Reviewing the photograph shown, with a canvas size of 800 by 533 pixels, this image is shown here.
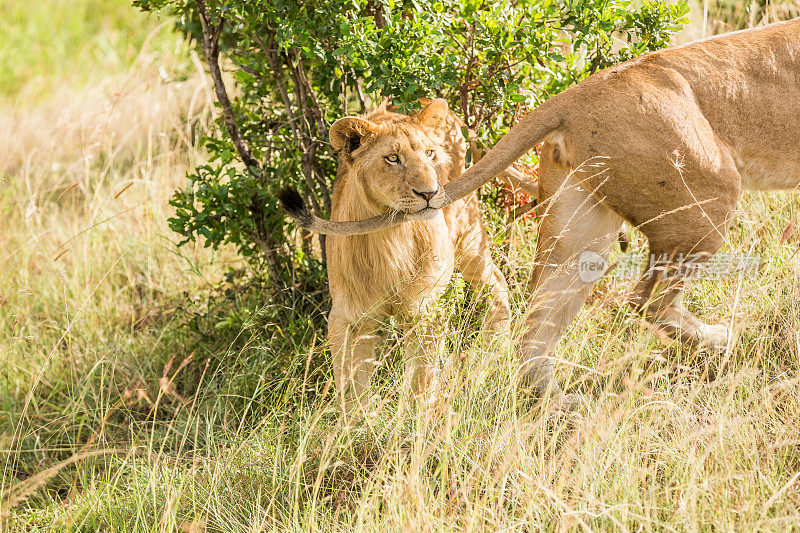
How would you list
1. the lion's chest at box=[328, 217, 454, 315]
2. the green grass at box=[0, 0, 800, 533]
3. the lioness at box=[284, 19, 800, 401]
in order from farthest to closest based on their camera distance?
the lion's chest at box=[328, 217, 454, 315]
the lioness at box=[284, 19, 800, 401]
the green grass at box=[0, 0, 800, 533]

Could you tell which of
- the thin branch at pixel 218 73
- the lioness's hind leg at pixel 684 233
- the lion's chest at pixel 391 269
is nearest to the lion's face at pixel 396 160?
the lion's chest at pixel 391 269

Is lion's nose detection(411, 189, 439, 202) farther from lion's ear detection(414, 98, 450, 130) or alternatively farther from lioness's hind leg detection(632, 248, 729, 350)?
lioness's hind leg detection(632, 248, 729, 350)

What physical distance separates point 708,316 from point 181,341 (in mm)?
2649

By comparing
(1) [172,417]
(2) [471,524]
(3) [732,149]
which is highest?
(3) [732,149]

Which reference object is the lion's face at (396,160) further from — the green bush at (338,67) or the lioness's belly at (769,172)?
the lioness's belly at (769,172)

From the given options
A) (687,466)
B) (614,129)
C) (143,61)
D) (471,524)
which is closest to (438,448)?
(471,524)

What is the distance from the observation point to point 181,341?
4715 millimetres

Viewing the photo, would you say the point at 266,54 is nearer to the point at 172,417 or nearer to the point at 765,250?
the point at 172,417

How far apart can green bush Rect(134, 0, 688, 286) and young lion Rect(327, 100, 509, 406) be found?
263 mm

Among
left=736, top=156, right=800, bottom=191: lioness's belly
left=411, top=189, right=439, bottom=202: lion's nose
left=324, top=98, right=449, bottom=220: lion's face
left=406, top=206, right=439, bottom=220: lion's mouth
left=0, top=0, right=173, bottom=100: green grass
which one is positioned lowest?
left=736, top=156, right=800, bottom=191: lioness's belly

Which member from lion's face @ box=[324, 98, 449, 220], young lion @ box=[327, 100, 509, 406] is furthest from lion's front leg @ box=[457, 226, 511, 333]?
lion's face @ box=[324, 98, 449, 220]

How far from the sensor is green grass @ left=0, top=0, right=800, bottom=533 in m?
2.84

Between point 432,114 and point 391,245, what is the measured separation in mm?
588

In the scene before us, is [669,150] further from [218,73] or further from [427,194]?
[218,73]
